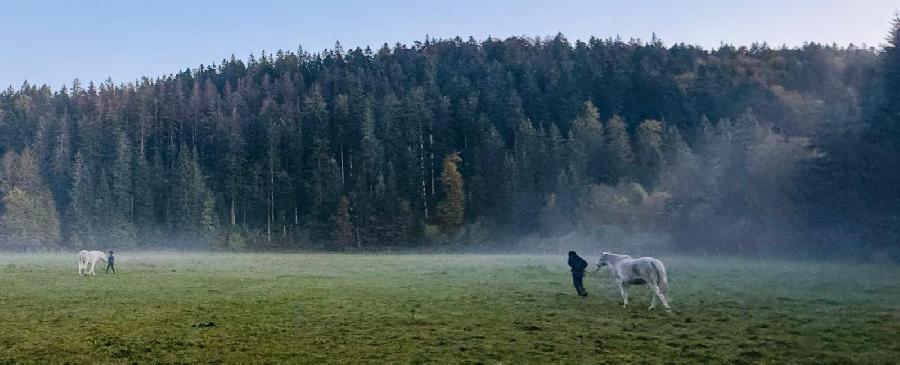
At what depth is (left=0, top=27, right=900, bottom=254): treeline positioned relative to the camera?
243 feet

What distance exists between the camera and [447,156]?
127 metres

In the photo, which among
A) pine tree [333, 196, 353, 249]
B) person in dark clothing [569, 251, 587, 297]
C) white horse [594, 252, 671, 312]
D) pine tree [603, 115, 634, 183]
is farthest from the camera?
pine tree [333, 196, 353, 249]

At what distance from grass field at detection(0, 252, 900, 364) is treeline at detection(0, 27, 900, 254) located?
127 ft

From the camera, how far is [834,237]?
53.7 meters

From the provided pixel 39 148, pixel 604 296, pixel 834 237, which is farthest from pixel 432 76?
pixel 604 296

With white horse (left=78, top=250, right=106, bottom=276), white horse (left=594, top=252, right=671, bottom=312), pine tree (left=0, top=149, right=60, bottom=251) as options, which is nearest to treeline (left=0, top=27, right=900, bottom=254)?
pine tree (left=0, top=149, right=60, bottom=251)

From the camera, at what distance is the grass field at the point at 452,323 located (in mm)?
14617

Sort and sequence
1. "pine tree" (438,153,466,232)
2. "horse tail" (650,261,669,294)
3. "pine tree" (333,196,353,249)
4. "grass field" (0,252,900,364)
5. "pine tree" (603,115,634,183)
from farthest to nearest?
1. "pine tree" (333,196,353,249)
2. "pine tree" (438,153,466,232)
3. "pine tree" (603,115,634,183)
4. "horse tail" (650,261,669,294)
5. "grass field" (0,252,900,364)

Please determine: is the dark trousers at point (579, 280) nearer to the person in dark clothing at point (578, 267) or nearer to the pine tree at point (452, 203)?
the person in dark clothing at point (578, 267)

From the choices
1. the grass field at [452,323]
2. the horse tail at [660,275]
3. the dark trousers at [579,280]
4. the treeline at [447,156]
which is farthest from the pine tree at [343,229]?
the horse tail at [660,275]

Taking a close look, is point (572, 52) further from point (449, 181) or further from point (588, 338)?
point (588, 338)

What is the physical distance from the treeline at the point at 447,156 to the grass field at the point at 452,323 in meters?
38.8

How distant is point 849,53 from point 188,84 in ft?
605

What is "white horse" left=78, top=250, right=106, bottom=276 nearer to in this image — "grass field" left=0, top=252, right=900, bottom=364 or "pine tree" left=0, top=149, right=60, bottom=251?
"grass field" left=0, top=252, right=900, bottom=364
